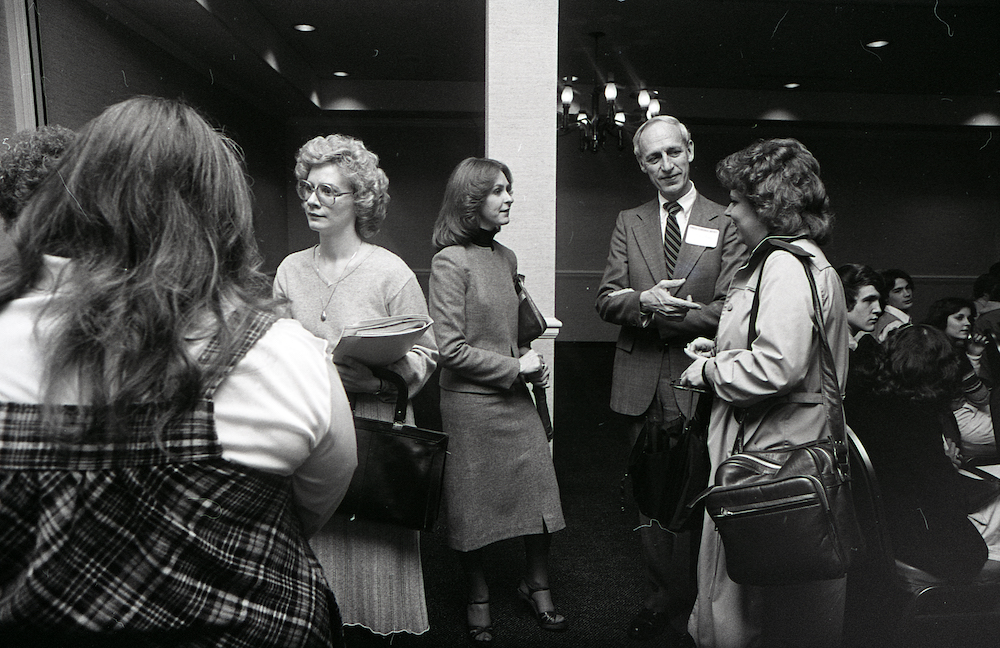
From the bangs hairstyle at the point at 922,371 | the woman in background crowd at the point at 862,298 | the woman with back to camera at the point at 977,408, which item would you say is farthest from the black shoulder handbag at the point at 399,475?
the woman in background crowd at the point at 862,298

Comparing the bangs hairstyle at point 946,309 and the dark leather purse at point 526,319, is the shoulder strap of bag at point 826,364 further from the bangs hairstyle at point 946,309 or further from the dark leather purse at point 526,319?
the bangs hairstyle at point 946,309

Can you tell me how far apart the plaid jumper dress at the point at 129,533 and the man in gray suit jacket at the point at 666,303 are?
5.87ft

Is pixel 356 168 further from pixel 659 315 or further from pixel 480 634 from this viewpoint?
pixel 480 634

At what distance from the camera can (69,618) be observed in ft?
2.54

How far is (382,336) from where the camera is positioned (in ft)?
5.57

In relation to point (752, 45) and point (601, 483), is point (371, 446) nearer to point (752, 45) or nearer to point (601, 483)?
point (601, 483)

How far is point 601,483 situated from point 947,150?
916cm

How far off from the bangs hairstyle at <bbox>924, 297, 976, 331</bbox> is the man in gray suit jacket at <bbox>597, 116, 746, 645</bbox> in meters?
1.45

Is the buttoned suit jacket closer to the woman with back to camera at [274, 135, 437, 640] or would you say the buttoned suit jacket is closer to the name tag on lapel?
the name tag on lapel

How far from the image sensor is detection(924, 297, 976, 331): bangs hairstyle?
127 inches

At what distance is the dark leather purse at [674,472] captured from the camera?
6.50 ft

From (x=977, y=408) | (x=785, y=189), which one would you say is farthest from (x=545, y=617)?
(x=977, y=408)

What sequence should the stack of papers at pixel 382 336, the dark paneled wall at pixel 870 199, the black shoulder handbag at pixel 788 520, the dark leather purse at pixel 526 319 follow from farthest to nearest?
1. the dark paneled wall at pixel 870 199
2. the dark leather purse at pixel 526 319
3. the stack of papers at pixel 382 336
4. the black shoulder handbag at pixel 788 520

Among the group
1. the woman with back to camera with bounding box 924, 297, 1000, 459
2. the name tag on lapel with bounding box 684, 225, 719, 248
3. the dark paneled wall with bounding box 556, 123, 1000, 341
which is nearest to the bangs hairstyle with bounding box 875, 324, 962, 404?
the woman with back to camera with bounding box 924, 297, 1000, 459
